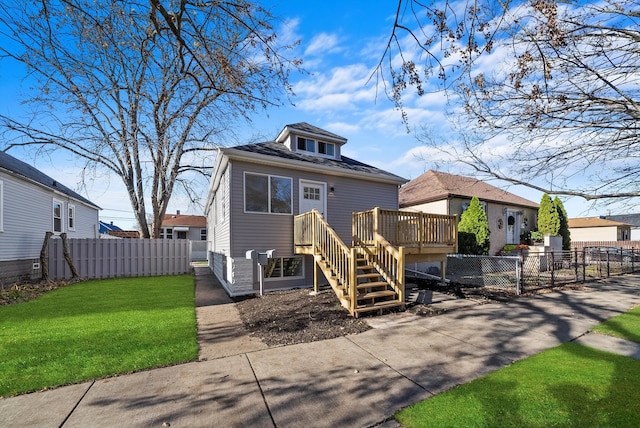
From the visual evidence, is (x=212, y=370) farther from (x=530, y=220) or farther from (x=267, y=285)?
(x=530, y=220)

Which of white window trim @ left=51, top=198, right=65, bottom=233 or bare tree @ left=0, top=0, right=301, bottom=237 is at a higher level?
bare tree @ left=0, top=0, right=301, bottom=237

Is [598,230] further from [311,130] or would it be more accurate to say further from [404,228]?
[311,130]

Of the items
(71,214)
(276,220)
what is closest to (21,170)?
(71,214)

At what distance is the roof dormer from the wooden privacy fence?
7664 mm

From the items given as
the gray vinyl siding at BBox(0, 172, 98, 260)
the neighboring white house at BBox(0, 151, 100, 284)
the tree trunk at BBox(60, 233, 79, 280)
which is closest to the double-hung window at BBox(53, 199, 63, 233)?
the neighboring white house at BBox(0, 151, 100, 284)

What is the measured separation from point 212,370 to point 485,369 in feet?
11.4

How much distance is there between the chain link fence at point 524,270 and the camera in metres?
9.48

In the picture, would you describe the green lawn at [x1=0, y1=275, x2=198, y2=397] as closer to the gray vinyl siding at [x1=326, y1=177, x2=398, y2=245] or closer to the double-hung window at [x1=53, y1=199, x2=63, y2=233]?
the gray vinyl siding at [x1=326, y1=177, x2=398, y2=245]

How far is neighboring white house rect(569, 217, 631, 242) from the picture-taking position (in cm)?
2784

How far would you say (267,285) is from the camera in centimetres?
875

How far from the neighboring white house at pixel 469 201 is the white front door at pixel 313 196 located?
775 cm

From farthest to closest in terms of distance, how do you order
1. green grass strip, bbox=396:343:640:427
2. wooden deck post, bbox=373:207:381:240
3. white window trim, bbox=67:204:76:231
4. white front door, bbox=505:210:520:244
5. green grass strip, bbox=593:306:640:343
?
white front door, bbox=505:210:520:244, white window trim, bbox=67:204:76:231, wooden deck post, bbox=373:207:381:240, green grass strip, bbox=593:306:640:343, green grass strip, bbox=396:343:640:427

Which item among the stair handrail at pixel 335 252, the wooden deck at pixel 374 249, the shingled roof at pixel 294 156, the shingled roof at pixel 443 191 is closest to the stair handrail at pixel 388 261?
the wooden deck at pixel 374 249

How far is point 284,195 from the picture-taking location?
9211 millimetres
